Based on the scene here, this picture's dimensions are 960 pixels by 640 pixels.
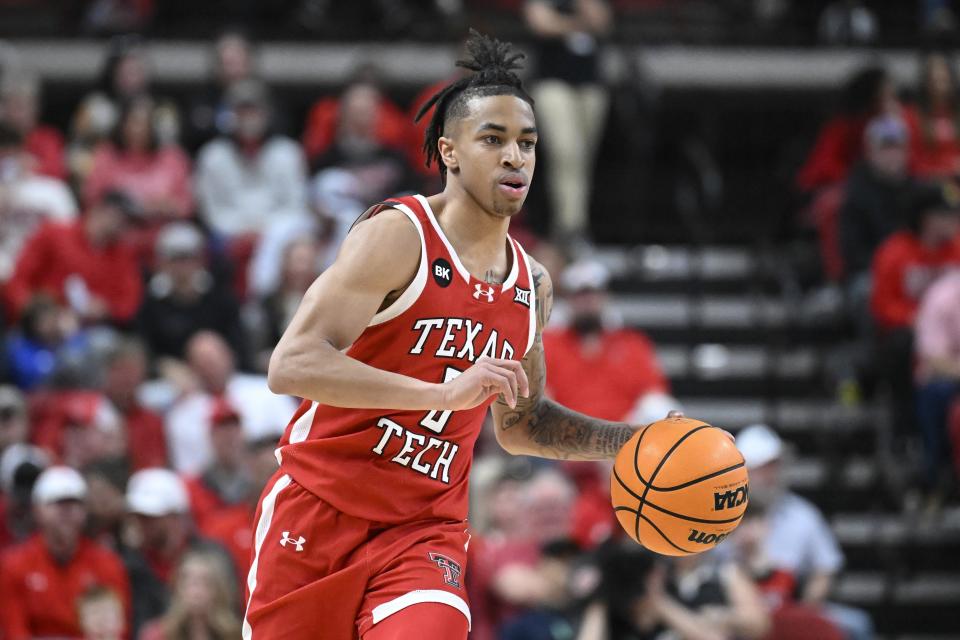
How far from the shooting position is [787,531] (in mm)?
9812

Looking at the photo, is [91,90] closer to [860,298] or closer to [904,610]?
[860,298]

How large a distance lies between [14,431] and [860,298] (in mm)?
6252

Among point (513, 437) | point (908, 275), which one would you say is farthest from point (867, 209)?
point (513, 437)

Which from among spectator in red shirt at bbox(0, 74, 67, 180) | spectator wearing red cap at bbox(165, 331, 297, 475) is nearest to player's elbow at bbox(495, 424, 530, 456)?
spectator wearing red cap at bbox(165, 331, 297, 475)

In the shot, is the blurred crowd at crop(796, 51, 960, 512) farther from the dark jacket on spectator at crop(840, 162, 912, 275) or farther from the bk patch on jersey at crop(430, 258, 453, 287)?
the bk patch on jersey at crop(430, 258, 453, 287)

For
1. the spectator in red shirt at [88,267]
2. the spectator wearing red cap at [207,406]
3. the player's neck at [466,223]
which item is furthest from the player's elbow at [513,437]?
the spectator in red shirt at [88,267]

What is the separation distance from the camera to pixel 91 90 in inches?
547

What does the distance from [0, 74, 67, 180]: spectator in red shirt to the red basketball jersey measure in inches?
293

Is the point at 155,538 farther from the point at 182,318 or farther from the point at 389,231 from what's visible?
the point at 389,231

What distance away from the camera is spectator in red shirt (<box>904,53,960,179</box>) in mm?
12758

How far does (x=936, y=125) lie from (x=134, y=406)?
6.98m

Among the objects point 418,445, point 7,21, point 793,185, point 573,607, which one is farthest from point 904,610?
point 7,21

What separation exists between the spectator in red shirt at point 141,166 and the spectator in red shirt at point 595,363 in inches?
128

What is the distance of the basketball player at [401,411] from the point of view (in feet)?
15.9
